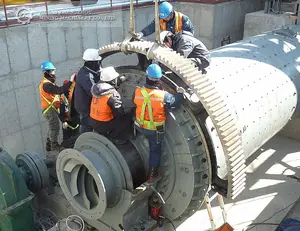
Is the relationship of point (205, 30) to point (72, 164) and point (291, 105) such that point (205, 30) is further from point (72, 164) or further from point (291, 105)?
point (72, 164)

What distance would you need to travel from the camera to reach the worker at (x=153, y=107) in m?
3.70

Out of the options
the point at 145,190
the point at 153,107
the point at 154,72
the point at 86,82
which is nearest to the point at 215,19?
the point at 86,82

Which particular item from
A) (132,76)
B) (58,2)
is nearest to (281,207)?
(132,76)

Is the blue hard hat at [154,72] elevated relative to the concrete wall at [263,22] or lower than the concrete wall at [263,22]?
elevated

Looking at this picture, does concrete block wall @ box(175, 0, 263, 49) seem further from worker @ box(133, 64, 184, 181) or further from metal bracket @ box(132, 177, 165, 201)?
metal bracket @ box(132, 177, 165, 201)

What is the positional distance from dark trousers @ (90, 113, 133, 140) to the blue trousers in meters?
0.28

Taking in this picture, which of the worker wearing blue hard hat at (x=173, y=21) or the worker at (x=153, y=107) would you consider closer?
the worker at (x=153, y=107)

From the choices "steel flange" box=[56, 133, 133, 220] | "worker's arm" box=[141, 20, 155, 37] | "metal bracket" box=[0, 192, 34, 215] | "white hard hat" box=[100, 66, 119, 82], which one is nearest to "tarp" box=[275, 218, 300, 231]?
"steel flange" box=[56, 133, 133, 220]

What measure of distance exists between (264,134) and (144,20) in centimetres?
539

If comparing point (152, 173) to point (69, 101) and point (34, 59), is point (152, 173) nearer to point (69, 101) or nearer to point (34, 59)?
point (69, 101)

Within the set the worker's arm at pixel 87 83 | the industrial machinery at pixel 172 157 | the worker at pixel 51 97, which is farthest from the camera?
the worker at pixel 51 97

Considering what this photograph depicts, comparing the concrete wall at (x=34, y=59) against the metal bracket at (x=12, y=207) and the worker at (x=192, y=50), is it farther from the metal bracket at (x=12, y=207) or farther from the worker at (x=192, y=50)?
the worker at (x=192, y=50)

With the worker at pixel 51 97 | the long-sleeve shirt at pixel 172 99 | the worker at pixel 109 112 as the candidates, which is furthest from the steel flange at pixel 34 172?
the long-sleeve shirt at pixel 172 99

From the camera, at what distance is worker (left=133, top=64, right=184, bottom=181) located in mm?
3699
